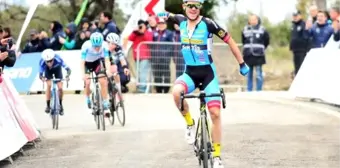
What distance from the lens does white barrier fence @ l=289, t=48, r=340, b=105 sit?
17375mm

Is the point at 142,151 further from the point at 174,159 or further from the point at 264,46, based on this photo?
the point at 264,46

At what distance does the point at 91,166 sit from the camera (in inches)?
409

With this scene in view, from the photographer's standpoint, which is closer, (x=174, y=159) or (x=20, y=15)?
(x=174, y=159)

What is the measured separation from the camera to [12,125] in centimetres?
1131

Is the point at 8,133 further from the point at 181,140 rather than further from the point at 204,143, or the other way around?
the point at 204,143

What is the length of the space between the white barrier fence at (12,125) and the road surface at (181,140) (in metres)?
0.23

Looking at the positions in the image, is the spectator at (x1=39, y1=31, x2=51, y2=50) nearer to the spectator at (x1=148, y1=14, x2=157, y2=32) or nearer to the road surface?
the spectator at (x1=148, y1=14, x2=157, y2=32)

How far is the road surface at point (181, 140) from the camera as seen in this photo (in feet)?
34.7

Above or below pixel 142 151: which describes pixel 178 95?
above

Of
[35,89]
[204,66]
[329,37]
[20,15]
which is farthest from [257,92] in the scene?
[20,15]

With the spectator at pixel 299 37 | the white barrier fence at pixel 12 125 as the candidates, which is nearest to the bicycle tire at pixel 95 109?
the white barrier fence at pixel 12 125

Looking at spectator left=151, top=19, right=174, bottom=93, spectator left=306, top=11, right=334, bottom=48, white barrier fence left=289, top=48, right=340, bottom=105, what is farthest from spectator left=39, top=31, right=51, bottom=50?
white barrier fence left=289, top=48, right=340, bottom=105

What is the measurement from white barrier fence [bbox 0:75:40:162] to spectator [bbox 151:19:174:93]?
10561 mm

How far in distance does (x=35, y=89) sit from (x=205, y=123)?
50.9ft
